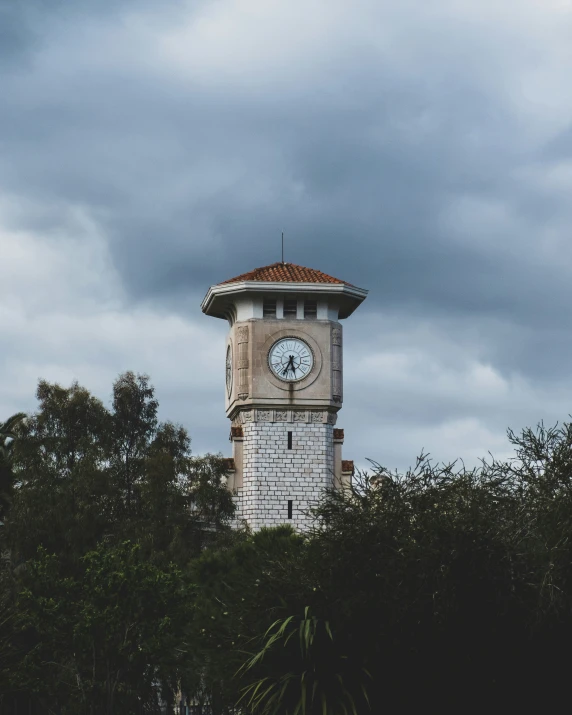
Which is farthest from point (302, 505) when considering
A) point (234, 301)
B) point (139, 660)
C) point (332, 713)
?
point (332, 713)

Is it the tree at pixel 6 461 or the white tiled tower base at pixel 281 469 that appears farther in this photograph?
the white tiled tower base at pixel 281 469

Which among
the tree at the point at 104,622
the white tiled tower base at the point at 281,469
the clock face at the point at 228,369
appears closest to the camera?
the tree at the point at 104,622

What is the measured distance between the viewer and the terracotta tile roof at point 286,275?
240 feet

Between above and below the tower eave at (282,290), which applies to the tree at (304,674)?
below

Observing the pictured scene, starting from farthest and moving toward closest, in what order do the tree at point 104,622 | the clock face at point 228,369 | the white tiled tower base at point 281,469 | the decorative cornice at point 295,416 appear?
1. the clock face at point 228,369
2. the decorative cornice at point 295,416
3. the white tiled tower base at point 281,469
4. the tree at point 104,622

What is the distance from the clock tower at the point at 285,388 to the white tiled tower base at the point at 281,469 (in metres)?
0.05

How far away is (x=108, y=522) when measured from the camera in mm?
61188

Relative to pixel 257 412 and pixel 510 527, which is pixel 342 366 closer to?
pixel 257 412

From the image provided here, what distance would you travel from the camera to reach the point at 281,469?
7194cm

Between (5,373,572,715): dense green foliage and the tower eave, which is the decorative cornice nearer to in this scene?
the tower eave

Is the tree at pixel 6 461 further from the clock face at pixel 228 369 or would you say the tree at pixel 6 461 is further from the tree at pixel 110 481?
the clock face at pixel 228 369

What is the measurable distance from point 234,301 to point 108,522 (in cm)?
1649

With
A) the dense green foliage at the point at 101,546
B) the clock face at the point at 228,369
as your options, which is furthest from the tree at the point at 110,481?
the clock face at the point at 228,369

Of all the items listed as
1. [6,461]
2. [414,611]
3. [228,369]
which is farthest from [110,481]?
[414,611]
